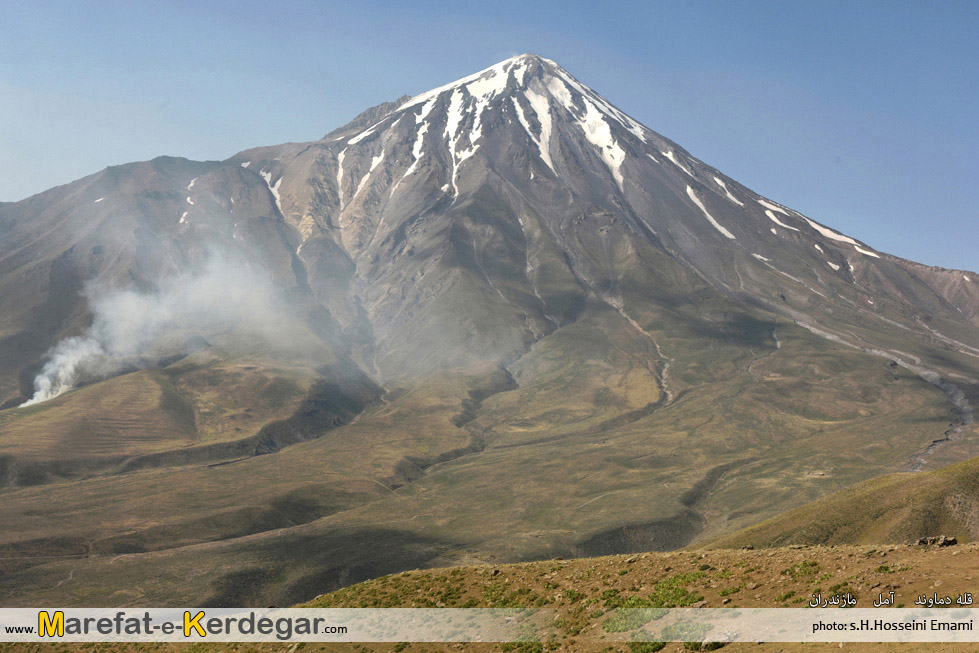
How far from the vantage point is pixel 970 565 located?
27.0m

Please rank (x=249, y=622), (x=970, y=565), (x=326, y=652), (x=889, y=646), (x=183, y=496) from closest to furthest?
(x=889, y=646) < (x=970, y=565) < (x=326, y=652) < (x=249, y=622) < (x=183, y=496)

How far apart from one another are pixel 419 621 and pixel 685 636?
16571mm

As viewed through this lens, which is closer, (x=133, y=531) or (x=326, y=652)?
(x=326, y=652)

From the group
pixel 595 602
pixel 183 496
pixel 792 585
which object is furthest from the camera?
pixel 183 496

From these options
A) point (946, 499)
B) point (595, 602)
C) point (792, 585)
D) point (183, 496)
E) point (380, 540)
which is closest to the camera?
point (792, 585)

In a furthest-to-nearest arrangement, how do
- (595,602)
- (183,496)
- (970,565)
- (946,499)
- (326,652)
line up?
1. (183,496)
2. (946,499)
3. (326,652)
4. (595,602)
5. (970,565)

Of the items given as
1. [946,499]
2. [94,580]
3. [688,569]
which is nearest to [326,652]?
[688,569]

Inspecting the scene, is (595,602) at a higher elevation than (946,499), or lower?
higher

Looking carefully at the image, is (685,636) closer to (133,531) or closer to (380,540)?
(380,540)

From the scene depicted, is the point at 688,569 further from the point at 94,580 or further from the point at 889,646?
the point at 94,580

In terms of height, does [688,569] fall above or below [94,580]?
above

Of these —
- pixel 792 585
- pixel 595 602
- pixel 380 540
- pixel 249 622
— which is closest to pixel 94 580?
pixel 380 540

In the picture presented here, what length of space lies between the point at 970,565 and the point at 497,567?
26.6 meters

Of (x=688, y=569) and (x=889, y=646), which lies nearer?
(x=889, y=646)
